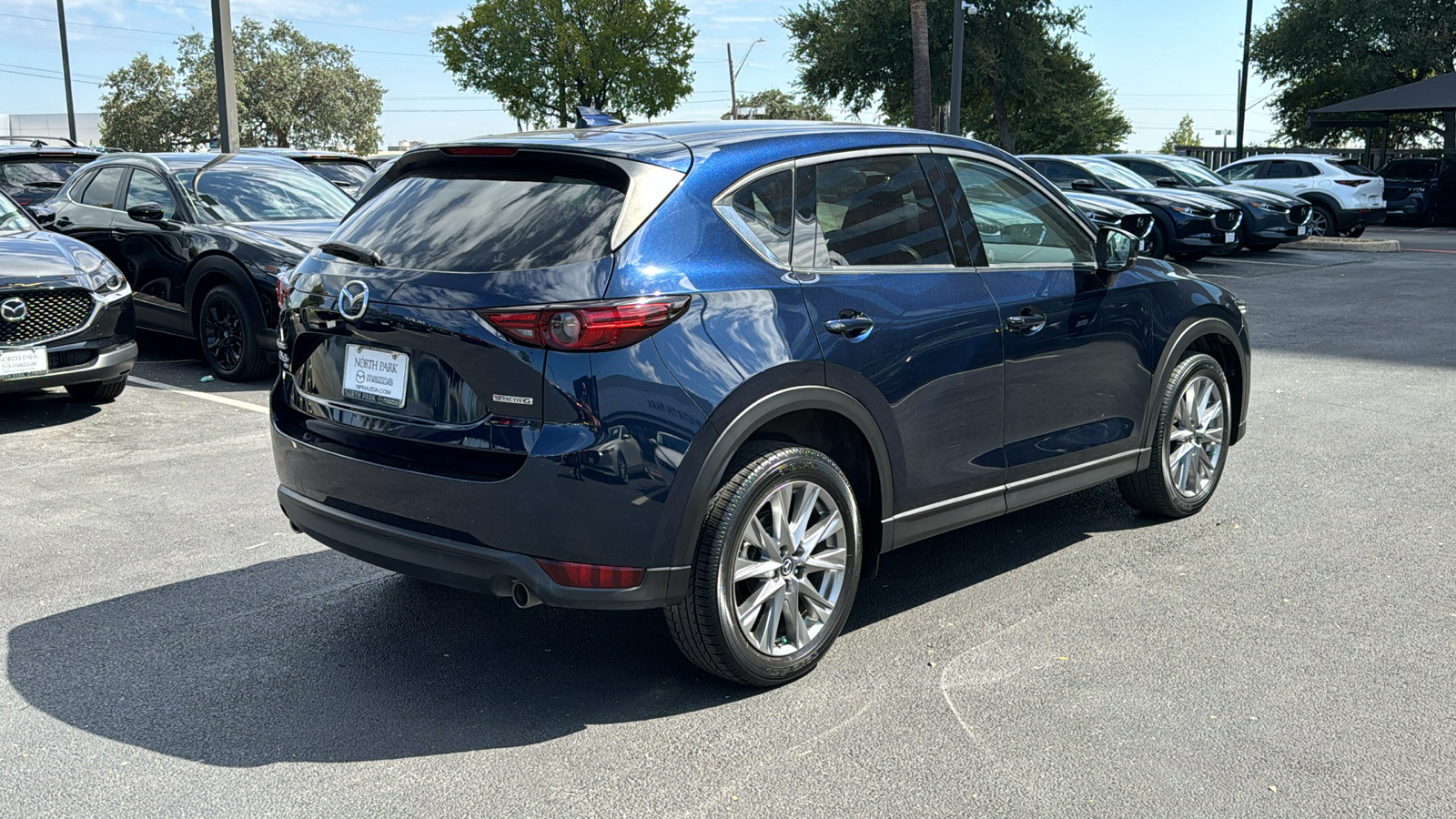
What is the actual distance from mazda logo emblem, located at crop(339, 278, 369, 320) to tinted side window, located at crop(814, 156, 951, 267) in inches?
54.7

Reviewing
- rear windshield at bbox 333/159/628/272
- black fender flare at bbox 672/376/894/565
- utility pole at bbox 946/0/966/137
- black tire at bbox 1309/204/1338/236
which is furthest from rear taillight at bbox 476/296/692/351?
black tire at bbox 1309/204/1338/236

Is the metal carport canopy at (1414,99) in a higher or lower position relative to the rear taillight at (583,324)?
higher

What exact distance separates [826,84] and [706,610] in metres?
37.2

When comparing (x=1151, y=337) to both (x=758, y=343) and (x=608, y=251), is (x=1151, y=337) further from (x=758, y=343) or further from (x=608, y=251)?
(x=608, y=251)

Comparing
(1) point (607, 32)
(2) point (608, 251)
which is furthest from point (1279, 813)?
(1) point (607, 32)

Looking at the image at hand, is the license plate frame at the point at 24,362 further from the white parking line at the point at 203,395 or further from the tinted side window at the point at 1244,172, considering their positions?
the tinted side window at the point at 1244,172

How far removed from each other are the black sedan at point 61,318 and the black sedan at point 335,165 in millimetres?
4723

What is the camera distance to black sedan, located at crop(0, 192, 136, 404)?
23.9ft

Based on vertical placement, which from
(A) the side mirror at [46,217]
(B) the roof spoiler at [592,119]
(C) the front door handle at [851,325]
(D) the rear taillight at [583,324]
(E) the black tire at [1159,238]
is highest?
(B) the roof spoiler at [592,119]

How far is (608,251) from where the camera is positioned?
3479 mm

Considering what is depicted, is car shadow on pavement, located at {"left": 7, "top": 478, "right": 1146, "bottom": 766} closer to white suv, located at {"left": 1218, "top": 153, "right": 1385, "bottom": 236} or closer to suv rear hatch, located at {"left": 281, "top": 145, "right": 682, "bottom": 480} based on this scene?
suv rear hatch, located at {"left": 281, "top": 145, "right": 682, "bottom": 480}

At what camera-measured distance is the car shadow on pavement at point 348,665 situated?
3.54m

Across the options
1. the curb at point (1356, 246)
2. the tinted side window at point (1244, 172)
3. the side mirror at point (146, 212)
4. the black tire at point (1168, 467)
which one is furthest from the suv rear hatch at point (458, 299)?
the tinted side window at point (1244, 172)

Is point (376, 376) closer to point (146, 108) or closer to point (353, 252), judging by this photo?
point (353, 252)
